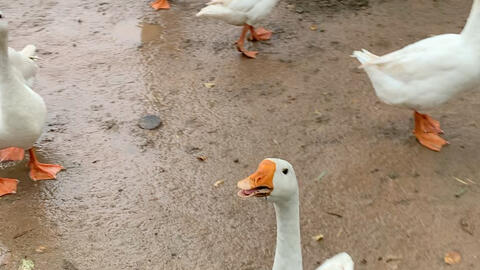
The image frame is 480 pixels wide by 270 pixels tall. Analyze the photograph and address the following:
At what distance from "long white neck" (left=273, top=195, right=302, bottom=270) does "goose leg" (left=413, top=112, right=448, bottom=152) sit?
1984mm

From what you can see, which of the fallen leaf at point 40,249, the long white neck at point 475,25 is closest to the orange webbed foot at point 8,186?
the fallen leaf at point 40,249

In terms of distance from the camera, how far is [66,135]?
4211 millimetres

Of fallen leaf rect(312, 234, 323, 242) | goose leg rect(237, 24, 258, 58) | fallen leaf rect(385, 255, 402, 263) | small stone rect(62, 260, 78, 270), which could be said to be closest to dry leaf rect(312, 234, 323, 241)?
fallen leaf rect(312, 234, 323, 242)

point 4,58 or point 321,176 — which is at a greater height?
point 4,58

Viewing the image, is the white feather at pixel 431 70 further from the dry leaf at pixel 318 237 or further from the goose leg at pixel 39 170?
the goose leg at pixel 39 170

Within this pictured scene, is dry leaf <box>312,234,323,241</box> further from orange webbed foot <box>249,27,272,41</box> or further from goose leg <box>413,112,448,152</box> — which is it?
orange webbed foot <box>249,27,272,41</box>

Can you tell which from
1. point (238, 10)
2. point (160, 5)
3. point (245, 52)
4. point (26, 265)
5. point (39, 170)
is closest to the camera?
point (26, 265)

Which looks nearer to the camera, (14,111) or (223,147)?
(14,111)

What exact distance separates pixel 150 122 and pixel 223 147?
69 cm

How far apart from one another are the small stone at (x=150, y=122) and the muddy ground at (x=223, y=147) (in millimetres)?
88

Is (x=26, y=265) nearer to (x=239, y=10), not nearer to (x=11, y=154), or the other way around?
(x=11, y=154)

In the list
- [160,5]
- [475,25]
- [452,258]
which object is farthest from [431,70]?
[160,5]

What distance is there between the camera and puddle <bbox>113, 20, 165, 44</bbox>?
218 inches

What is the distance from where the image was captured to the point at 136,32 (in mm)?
5680
